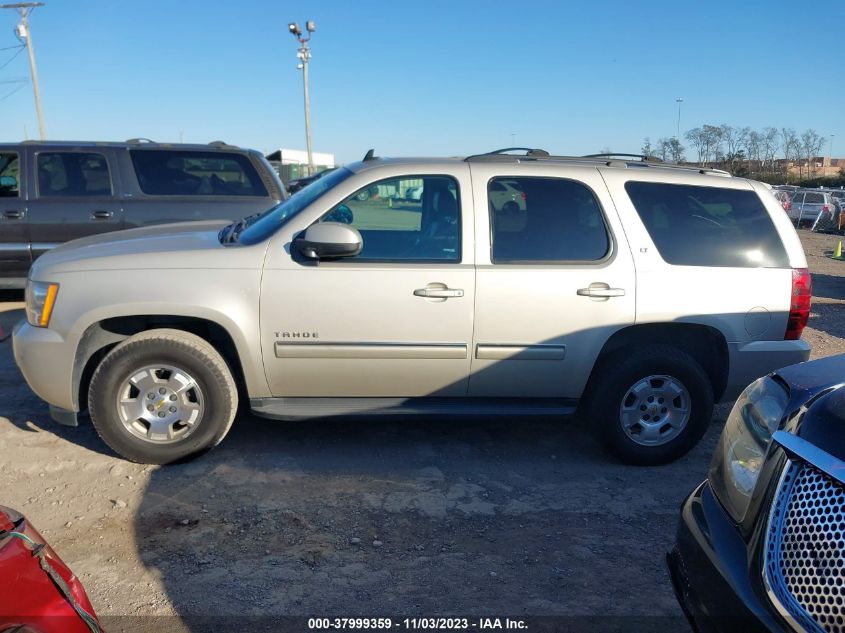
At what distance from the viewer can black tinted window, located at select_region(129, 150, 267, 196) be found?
8094mm

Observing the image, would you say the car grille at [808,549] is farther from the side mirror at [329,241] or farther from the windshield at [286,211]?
the windshield at [286,211]

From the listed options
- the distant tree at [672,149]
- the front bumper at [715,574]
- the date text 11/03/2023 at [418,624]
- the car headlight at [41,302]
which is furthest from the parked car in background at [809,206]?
the car headlight at [41,302]

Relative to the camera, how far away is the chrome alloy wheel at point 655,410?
4.37 m

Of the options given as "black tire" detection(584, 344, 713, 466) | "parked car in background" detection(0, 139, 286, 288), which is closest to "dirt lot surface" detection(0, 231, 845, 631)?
"black tire" detection(584, 344, 713, 466)

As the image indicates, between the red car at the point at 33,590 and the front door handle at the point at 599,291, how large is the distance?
313 cm

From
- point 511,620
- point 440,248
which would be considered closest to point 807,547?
point 511,620

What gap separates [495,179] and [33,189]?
20.3ft

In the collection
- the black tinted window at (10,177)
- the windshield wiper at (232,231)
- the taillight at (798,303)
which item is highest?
the black tinted window at (10,177)

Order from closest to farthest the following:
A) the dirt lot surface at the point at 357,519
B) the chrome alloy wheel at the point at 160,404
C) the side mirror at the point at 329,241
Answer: the dirt lot surface at the point at 357,519, the side mirror at the point at 329,241, the chrome alloy wheel at the point at 160,404

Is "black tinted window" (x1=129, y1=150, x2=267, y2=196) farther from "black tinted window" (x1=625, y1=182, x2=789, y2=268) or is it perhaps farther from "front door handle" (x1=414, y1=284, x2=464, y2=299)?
"black tinted window" (x1=625, y1=182, x2=789, y2=268)

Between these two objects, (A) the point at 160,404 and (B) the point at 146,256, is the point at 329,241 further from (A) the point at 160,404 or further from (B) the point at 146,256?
(A) the point at 160,404

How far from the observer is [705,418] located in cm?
438

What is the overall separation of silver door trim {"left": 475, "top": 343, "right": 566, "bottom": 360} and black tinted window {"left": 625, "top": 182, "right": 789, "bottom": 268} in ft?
3.03

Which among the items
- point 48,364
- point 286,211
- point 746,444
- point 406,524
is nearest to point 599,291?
point 406,524
